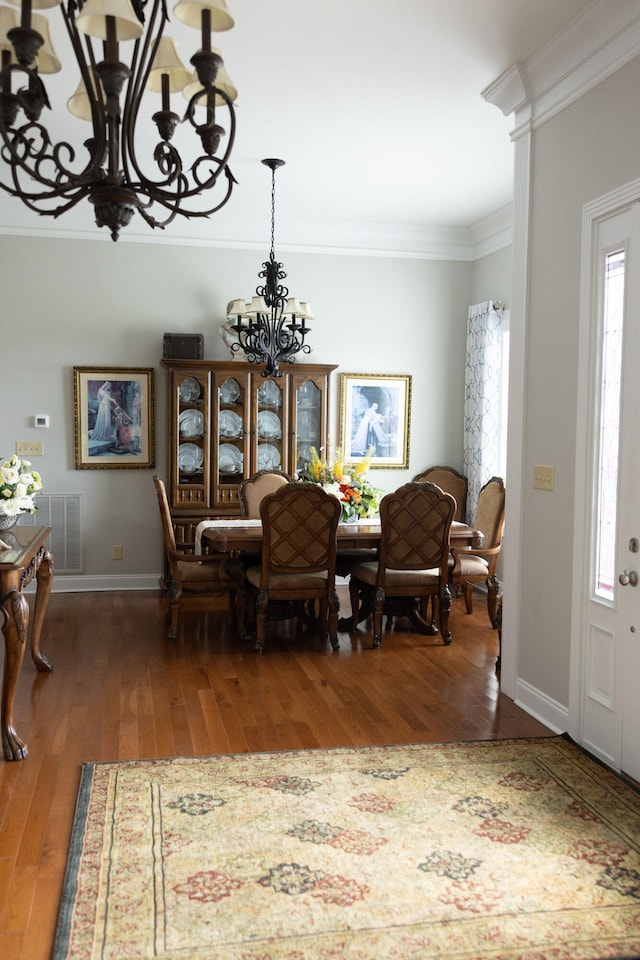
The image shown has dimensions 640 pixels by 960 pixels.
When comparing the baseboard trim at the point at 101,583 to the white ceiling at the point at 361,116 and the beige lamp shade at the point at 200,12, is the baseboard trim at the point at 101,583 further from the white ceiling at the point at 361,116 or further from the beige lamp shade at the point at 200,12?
the beige lamp shade at the point at 200,12

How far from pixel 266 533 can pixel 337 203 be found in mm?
3081

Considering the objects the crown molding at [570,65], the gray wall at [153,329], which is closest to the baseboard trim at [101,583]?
the gray wall at [153,329]

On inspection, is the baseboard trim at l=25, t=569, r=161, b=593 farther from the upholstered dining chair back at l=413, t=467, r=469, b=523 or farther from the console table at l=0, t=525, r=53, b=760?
the console table at l=0, t=525, r=53, b=760

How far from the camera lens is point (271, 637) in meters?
5.31

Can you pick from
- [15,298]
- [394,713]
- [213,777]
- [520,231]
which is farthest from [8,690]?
[15,298]

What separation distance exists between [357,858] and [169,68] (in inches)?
96.8

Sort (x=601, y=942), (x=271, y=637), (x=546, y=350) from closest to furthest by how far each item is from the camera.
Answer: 1. (x=601, y=942)
2. (x=546, y=350)
3. (x=271, y=637)

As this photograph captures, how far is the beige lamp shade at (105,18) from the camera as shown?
6.34ft

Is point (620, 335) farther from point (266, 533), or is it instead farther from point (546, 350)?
point (266, 533)

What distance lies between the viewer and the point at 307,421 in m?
6.91

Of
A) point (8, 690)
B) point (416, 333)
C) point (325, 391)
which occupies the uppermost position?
point (416, 333)

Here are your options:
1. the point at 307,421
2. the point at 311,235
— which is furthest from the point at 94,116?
the point at 311,235

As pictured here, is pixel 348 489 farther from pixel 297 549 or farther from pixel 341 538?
pixel 297 549

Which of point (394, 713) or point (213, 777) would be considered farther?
point (394, 713)
